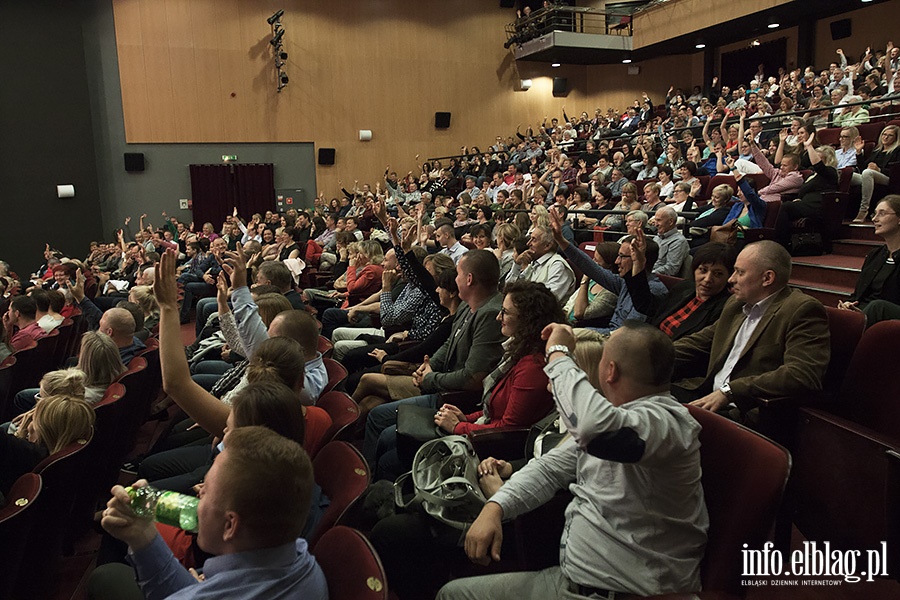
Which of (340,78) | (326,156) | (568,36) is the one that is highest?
(568,36)

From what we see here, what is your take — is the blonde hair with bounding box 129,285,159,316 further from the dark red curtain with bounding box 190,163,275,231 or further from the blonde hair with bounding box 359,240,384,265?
the dark red curtain with bounding box 190,163,275,231

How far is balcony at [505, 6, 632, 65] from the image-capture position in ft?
49.5

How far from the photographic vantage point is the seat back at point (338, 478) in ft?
4.94

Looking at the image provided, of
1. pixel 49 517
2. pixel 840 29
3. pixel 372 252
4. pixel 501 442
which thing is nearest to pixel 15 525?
pixel 49 517

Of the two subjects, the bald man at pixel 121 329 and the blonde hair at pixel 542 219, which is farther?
the blonde hair at pixel 542 219

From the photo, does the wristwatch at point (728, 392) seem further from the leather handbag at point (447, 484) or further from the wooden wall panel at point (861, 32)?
the wooden wall panel at point (861, 32)

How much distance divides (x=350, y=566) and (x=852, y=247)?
5380 mm

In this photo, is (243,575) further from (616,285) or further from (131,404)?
(616,285)

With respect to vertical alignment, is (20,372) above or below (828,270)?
below

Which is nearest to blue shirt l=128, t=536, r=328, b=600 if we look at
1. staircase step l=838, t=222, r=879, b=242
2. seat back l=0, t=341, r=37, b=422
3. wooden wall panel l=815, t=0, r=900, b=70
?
seat back l=0, t=341, r=37, b=422

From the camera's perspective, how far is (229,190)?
13656 mm

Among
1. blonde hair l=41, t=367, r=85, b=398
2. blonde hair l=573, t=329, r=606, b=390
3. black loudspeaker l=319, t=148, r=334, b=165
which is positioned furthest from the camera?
black loudspeaker l=319, t=148, r=334, b=165

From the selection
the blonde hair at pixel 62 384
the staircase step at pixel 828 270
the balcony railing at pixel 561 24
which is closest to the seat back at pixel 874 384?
the staircase step at pixel 828 270

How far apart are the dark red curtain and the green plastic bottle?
13.3 meters
